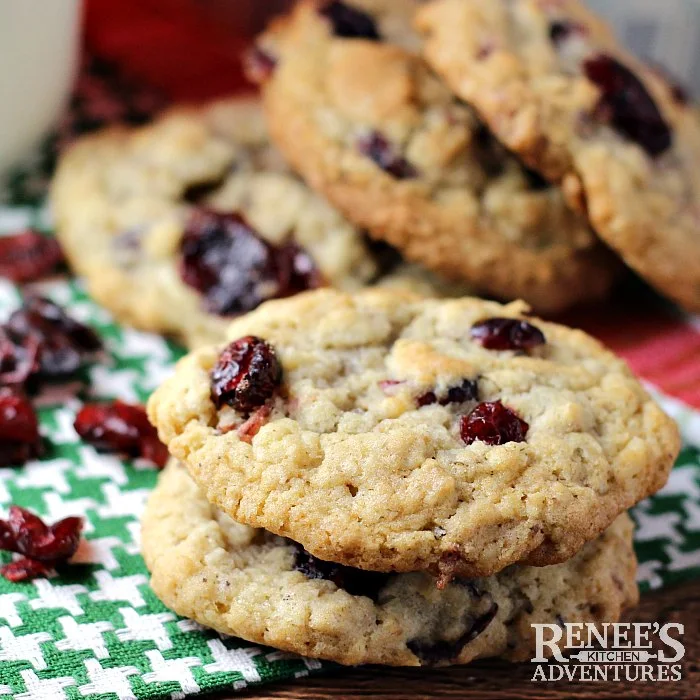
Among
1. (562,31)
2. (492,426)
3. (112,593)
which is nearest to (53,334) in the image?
(112,593)

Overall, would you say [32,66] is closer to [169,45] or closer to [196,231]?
[196,231]

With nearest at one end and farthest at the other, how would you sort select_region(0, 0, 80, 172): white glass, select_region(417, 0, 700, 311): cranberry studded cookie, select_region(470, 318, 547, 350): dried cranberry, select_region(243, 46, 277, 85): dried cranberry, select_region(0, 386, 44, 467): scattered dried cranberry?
select_region(470, 318, 547, 350): dried cranberry
select_region(0, 386, 44, 467): scattered dried cranberry
select_region(417, 0, 700, 311): cranberry studded cookie
select_region(243, 46, 277, 85): dried cranberry
select_region(0, 0, 80, 172): white glass

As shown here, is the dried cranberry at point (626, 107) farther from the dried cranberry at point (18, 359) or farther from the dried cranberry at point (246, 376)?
the dried cranberry at point (18, 359)

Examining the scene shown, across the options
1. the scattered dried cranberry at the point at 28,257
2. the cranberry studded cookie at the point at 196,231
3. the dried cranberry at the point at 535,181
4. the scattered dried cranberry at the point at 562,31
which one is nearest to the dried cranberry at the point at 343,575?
the cranberry studded cookie at the point at 196,231

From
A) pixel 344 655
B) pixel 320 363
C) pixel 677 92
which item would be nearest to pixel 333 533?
pixel 344 655

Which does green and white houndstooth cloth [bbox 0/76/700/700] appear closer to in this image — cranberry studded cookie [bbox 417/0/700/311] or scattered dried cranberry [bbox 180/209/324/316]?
scattered dried cranberry [bbox 180/209/324/316]

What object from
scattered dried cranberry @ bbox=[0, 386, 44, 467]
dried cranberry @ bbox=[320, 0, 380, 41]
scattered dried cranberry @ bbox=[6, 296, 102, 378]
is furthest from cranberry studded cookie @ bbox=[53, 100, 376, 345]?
scattered dried cranberry @ bbox=[0, 386, 44, 467]
